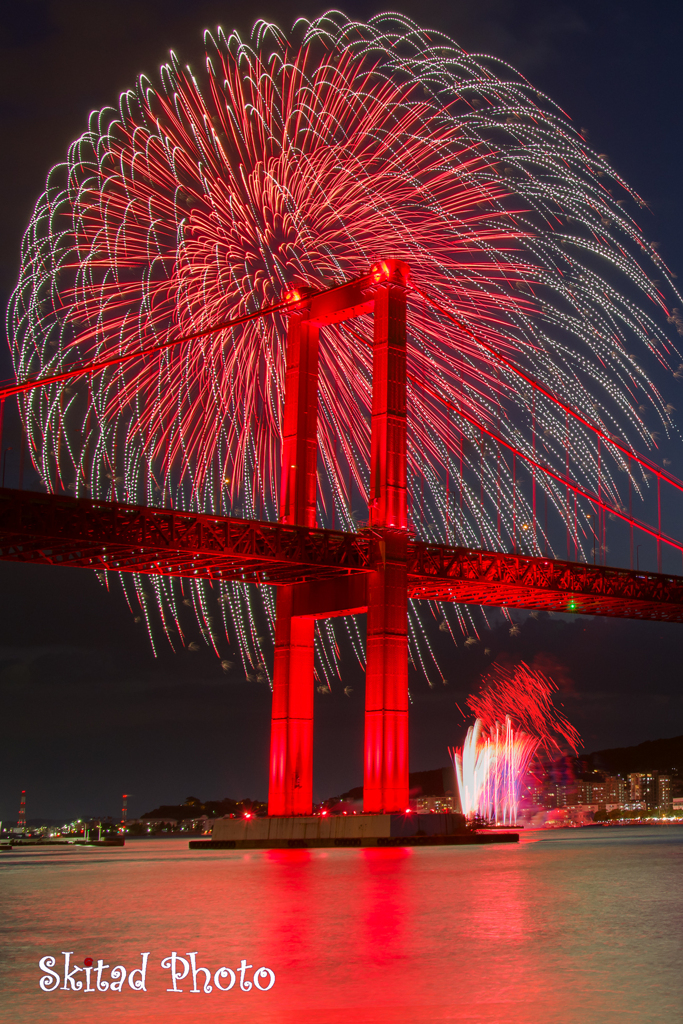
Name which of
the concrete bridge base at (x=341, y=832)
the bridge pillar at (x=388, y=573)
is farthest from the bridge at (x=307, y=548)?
the concrete bridge base at (x=341, y=832)

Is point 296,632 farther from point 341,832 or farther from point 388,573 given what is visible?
point 341,832

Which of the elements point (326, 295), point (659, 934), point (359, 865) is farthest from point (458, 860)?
point (326, 295)

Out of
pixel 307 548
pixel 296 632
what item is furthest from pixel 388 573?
pixel 296 632

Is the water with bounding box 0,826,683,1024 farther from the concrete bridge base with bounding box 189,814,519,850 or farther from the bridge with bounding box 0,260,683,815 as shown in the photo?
the bridge with bounding box 0,260,683,815

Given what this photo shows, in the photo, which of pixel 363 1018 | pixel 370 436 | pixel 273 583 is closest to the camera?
pixel 363 1018

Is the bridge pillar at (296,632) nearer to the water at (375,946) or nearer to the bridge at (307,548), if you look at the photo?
the bridge at (307,548)

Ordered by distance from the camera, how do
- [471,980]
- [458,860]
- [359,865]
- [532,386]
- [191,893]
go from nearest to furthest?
[471,980] → [191,893] → [359,865] → [458,860] → [532,386]

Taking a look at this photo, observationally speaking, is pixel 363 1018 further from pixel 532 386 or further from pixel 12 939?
pixel 532 386
